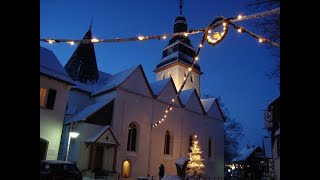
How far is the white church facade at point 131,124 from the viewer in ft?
85.6

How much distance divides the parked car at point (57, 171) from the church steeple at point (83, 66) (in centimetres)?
2016

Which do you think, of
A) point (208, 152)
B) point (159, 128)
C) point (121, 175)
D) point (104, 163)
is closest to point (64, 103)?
point (104, 163)

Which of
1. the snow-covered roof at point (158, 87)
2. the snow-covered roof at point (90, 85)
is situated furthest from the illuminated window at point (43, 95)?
the snow-covered roof at point (158, 87)

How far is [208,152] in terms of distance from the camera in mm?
38656

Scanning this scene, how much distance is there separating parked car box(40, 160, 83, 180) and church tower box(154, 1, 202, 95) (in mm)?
32072

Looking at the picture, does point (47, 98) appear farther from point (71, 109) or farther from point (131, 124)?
point (131, 124)

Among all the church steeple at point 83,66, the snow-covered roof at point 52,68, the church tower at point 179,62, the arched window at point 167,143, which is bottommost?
the arched window at point 167,143

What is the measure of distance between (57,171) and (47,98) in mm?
9105

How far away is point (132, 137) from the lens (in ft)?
96.5

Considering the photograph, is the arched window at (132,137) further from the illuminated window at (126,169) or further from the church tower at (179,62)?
the church tower at (179,62)

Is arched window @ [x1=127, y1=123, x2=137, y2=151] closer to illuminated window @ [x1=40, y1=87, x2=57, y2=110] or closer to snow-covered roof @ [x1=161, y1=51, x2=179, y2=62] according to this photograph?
illuminated window @ [x1=40, y1=87, x2=57, y2=110]

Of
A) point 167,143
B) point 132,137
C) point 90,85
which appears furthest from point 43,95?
point 167,143

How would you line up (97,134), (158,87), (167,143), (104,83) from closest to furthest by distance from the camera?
1. (97,134)
2. (167,143)
3. (104,83)
4. (158,87)

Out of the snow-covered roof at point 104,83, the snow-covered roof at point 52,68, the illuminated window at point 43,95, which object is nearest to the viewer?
the illuminated window at point 43,95
